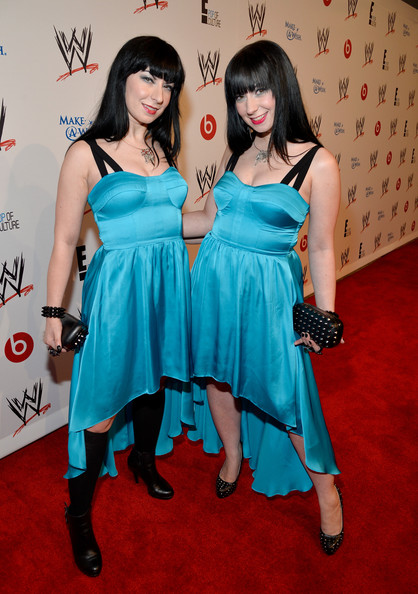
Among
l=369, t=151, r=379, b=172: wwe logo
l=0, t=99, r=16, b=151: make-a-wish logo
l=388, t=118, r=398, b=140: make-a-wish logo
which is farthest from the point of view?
l=388, t=118, r=398, b=140: make-a-wish logo

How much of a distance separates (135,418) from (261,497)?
65cm

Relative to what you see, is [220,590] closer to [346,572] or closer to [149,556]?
[149,556]

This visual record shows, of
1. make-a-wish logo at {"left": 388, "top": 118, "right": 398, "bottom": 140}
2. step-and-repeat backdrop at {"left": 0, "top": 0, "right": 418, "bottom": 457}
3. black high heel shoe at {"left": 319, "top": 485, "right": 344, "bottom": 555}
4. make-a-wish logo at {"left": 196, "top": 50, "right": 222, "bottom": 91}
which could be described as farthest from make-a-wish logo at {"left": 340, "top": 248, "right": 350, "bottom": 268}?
black high heel shoe at {"left": 319, "top": 485, "right": 344, "bottom": 555}

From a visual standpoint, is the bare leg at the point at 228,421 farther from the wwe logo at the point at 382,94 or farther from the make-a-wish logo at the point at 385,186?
the make-a-wish logo at the point at 385,186

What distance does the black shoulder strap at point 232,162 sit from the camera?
1.72 metres

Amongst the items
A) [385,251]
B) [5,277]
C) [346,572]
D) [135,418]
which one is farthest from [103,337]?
[385,251]

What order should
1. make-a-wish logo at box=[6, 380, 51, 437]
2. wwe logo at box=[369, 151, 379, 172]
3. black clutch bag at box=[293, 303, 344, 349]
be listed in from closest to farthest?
black clutch bag at box=[293, 303, 344, 349] < make-a-wish logo at box=[6, 380, 51, 437] < wwe logo at box=[369, 151, 379, 172]

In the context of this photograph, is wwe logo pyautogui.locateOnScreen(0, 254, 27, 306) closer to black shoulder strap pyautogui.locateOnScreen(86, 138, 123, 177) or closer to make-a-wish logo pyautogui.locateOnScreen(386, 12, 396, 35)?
black shoulder strap pyautogui.locateOnScreen(86, 138, 123, 177)

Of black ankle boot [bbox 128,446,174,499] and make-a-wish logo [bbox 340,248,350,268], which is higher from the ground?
black ankle boot [bbox 128,446,174,499]

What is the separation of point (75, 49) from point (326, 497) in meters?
2.09

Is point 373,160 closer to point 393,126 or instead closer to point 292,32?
point 393,126

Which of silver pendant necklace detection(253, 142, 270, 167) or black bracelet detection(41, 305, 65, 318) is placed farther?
silver pendant necklace detection(253, 142, 270, 167)

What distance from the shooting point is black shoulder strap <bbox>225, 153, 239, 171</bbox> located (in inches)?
67.7

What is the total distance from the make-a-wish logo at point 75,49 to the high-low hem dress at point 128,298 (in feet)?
2.75
